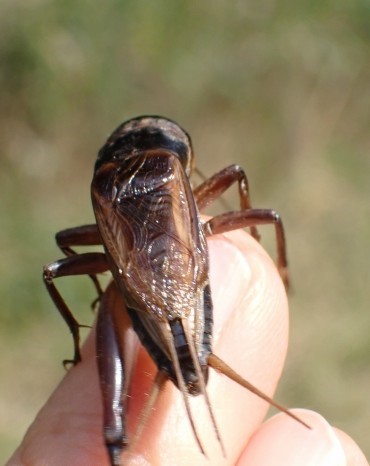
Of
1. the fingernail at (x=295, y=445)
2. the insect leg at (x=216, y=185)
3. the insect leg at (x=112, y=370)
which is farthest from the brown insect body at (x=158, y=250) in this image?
the fingernail at (x=295, y=445)

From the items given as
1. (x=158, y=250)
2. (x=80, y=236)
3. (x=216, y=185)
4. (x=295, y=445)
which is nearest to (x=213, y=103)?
(x=216, y=185)

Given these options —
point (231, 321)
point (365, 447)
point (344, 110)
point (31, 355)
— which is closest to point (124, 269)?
point (231, 321)

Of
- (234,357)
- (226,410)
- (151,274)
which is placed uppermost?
(151,274)

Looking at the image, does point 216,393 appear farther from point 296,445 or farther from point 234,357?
point 296,445

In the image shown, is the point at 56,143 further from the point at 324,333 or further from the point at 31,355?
the point at 324,333

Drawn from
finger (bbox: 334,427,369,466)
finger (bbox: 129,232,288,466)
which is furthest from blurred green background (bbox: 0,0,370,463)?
finger (bbox: 334,427,369,466)

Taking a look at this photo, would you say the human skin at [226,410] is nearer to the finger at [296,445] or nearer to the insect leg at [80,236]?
the finger at [296,445]

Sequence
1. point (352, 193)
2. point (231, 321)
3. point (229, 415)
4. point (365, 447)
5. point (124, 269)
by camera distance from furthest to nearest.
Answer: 1. point (352, 193)
2. point (365, 447)
3. point (231, 321)
4. point (229, 415)
5. point (124, 269)
